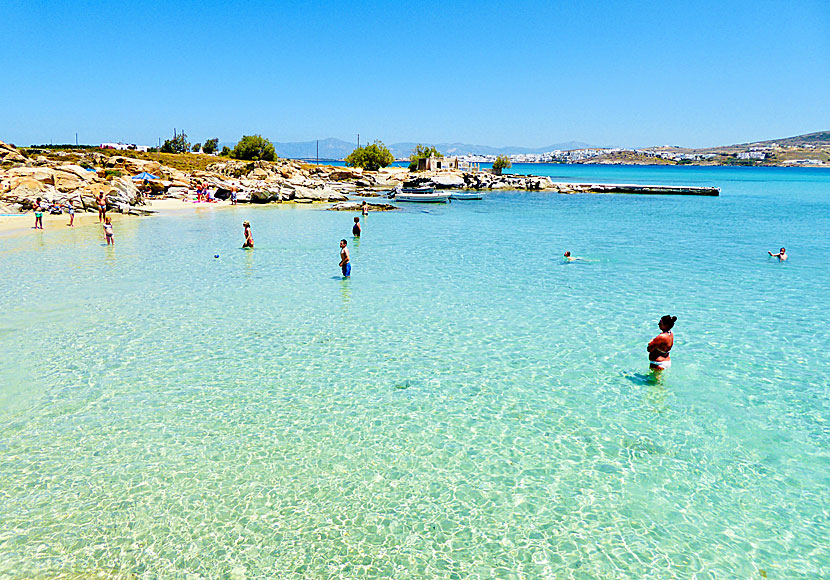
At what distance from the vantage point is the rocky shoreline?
46969 mm

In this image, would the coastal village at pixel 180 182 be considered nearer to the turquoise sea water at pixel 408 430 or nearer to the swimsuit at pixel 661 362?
the turquoise sea water at pixel 408 430

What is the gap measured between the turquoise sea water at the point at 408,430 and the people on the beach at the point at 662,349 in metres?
0.28

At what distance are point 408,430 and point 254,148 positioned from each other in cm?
12082

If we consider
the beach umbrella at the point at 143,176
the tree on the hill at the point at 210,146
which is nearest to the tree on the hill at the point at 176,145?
the tree on the hill at the point at 210,146

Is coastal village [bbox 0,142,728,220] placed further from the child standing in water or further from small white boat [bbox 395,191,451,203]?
small white boat [bbox 395,191,451,203]

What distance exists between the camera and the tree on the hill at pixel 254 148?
120 meters

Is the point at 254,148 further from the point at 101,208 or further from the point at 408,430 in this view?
the point at 408,430

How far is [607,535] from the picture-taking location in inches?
288

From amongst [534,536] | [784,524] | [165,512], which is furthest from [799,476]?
[165,512]

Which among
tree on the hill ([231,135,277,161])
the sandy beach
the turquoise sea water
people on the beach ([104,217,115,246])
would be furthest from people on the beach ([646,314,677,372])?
tree on the hill ([231,135,277,161])

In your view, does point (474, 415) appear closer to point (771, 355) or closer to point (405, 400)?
point (405, 400)

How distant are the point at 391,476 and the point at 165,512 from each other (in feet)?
10.7

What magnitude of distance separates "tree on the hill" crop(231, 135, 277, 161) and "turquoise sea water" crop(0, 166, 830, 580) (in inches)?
4100

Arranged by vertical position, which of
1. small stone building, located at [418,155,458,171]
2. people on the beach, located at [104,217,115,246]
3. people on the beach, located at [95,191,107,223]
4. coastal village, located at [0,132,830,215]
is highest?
small stone building, located at [418,155,458,171]
